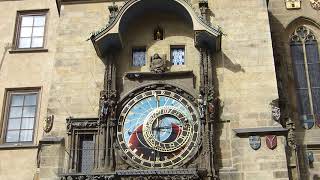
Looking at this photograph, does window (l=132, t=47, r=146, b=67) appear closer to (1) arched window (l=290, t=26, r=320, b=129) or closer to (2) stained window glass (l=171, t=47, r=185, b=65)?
(2) stained window glass (l=171, t=47, r=185, b=65)

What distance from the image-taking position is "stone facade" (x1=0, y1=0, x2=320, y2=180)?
45.7 feet

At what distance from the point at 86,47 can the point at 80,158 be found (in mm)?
3444

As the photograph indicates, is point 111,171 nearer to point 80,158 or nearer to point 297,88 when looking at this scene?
point 80,158

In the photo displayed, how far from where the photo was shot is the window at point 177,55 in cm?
1548

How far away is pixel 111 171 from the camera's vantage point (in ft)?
45.2

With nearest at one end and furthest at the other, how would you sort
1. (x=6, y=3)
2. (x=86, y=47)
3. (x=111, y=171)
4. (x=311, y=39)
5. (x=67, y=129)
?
(x=111, y=171) < (x=67, y=129) < (x=86, y=47) < (x=311, y=39) < (x=6, y=3)

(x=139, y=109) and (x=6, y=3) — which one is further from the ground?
(x=6, y=3)

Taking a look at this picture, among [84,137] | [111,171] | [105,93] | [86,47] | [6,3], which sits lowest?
[111,171]

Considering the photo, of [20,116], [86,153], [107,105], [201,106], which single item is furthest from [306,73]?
[20,116]

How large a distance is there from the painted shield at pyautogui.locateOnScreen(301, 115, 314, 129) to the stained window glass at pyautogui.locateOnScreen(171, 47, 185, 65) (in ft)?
13.6

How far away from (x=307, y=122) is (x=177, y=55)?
4.46 metres

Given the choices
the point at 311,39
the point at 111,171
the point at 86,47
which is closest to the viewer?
the point at 111,171

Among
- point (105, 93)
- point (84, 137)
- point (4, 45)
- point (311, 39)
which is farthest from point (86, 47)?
point (311, 39)

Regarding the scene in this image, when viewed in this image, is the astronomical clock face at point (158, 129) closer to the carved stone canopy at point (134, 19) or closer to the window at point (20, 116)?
the carved stone canopy at point (134, 19)
